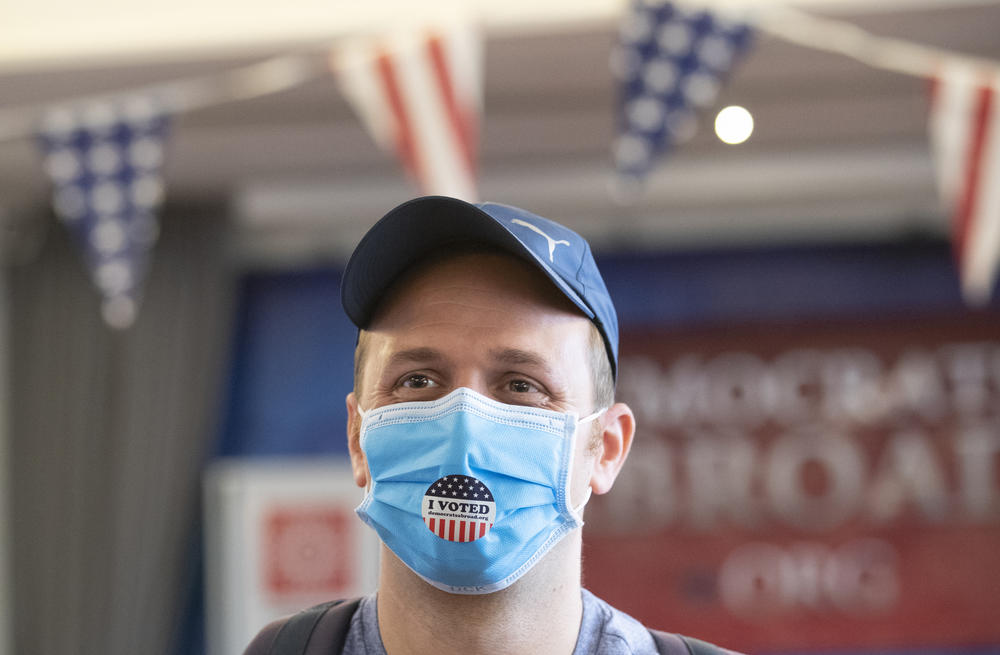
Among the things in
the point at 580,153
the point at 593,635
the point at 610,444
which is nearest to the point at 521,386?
the point at 610,444

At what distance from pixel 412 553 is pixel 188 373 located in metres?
4.97

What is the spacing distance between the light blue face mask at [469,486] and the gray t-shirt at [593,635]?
3.2 inches

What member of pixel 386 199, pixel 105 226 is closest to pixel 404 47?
pixel 105 226

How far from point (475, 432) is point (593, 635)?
9.5 inches

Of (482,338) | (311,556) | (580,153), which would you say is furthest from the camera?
(311,556)

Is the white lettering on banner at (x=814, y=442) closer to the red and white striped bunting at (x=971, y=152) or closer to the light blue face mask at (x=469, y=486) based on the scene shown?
the red and white striped bunting at (x=971, y=152)

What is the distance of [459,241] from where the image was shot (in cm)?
116

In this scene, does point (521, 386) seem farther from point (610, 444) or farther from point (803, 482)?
point (803, 482)

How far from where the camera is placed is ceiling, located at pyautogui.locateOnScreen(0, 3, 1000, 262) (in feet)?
13.6

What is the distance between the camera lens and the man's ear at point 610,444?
4.01 feet

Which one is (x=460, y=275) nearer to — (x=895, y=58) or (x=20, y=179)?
(x=895, y=58)

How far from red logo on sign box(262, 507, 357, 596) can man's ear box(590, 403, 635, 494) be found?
14.9ft

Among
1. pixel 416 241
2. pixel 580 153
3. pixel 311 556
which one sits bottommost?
pixel 311 556

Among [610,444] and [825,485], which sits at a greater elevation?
[610,444]
